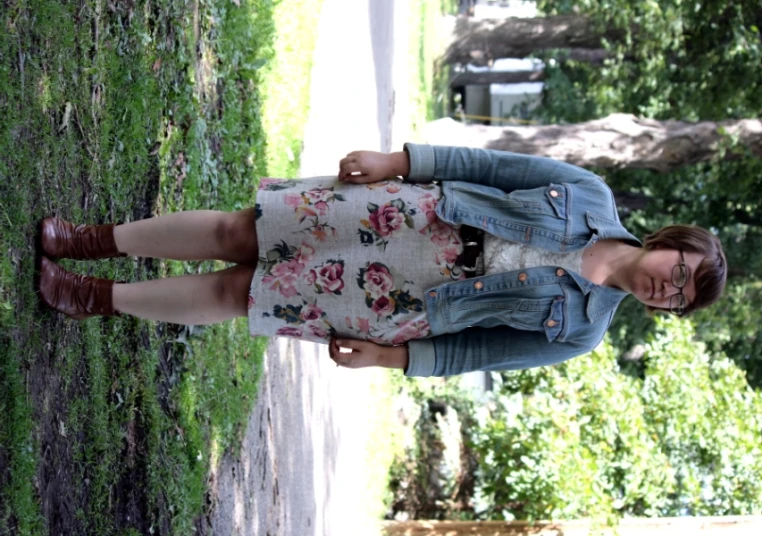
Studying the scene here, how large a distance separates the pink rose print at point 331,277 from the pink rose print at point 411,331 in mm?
298

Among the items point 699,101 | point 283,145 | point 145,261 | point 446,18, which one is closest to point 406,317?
point 145,261

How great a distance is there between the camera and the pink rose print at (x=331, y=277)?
9.68 ft

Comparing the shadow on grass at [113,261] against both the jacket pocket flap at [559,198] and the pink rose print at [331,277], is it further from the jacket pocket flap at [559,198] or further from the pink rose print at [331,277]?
the jacket pocket flap at [559,198]

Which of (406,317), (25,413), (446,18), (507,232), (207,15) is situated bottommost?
(25,413)

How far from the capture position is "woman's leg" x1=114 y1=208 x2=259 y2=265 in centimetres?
306

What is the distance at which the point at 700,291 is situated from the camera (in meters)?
2.99

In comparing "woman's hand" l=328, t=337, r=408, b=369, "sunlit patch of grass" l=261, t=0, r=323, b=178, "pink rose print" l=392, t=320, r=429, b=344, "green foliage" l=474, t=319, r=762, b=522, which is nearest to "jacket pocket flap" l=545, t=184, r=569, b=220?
"pink rose print" l=392, t=320, r=429, b=344

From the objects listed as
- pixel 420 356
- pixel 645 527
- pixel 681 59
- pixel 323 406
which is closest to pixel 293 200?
pixel 420 356

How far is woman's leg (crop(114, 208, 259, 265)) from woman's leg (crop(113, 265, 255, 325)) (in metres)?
0.10

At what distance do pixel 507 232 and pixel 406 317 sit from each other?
51 centimetres

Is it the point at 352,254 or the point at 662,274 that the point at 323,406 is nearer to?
the point at 352,254

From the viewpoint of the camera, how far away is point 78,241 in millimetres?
3082

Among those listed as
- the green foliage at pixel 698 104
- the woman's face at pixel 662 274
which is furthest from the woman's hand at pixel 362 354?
the green foliage at pixel 698 104

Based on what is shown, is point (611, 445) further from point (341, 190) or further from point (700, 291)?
point (341, 190)
